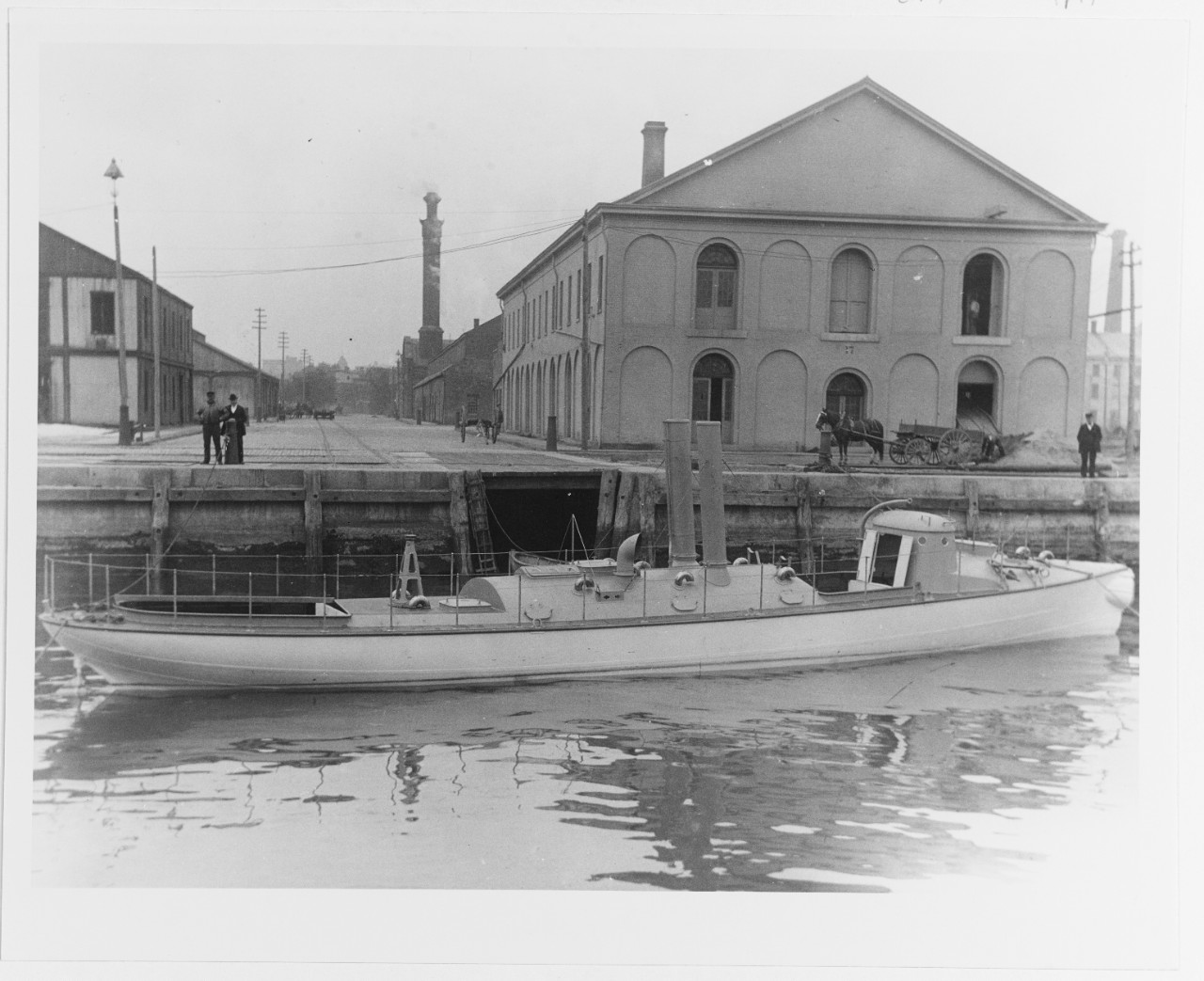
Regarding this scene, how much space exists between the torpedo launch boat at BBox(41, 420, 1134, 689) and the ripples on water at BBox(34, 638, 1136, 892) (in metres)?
0.31

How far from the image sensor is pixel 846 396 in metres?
14.7

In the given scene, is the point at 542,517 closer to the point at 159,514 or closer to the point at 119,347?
the point at 159,514

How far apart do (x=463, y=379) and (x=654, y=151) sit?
49.4 ft

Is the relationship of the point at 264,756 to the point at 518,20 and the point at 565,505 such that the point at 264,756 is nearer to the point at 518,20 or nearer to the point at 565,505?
the point at 518,20

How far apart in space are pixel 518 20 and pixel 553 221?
475cm

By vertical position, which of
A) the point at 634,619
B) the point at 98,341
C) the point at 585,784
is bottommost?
the point at 585,784

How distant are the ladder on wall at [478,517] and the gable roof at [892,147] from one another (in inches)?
205

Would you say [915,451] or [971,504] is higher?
[915,451]

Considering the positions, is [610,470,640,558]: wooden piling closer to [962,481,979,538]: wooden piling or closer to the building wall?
the building wall

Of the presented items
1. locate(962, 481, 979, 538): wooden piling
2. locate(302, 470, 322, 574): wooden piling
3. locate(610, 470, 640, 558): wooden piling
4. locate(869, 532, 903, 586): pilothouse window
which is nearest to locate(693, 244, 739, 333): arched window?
locate(610, 470, 640, 558): wooden piling

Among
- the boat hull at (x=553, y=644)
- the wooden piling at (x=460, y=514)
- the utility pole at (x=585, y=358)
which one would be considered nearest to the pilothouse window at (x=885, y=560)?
the boat hull at (x=553, y=644)

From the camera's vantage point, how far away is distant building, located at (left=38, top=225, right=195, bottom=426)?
27.2ft

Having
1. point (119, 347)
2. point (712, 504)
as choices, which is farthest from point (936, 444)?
point (119, 347)

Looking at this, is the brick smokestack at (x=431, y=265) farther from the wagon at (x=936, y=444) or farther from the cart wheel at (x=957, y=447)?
the cart wheel at (x=957, y=447)
